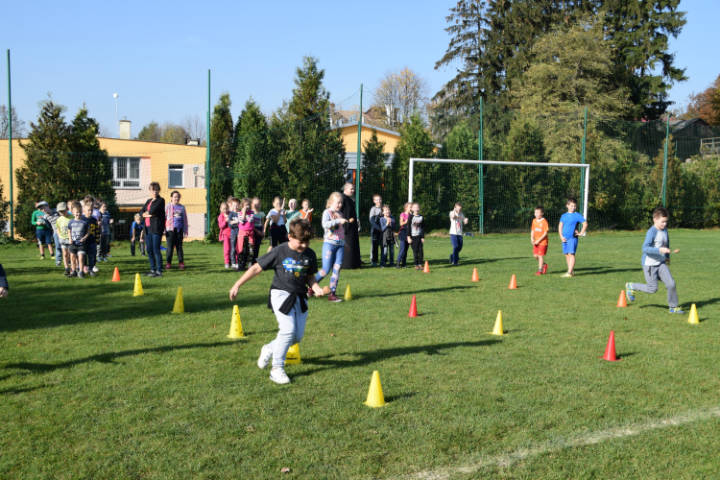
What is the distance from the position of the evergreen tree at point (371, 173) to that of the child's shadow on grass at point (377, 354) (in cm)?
1866

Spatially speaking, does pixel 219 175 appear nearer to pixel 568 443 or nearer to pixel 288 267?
pixel 288 267

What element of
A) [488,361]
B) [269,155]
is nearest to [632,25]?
[269,155]

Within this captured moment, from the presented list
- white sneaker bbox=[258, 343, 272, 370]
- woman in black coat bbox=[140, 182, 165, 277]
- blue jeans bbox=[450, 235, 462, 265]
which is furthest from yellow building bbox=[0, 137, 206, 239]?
white sneaker bbox=[258, 343, 272, 370]

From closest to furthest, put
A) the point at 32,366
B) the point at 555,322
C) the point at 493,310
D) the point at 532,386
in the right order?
the point at 532,386 → the point at 32,366 → the point at 555,322 → the point at 493,310

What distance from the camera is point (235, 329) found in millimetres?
7543

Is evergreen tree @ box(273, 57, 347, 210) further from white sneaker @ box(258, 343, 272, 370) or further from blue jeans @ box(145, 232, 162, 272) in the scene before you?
white sneaker @ box(258, 343, 272, 370)

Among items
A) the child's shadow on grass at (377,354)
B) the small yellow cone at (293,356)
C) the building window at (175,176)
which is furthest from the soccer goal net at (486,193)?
the small yellow cone at (293,356)

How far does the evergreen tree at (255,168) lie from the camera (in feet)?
80.8

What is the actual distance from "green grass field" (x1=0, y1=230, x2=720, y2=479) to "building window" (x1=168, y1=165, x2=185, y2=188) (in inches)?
906

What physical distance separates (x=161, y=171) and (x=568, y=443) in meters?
31.1

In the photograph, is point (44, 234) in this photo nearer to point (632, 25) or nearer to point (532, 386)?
point (532, 386)

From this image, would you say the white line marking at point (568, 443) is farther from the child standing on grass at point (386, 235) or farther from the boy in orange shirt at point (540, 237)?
the child standing on grass at point (386, 235)

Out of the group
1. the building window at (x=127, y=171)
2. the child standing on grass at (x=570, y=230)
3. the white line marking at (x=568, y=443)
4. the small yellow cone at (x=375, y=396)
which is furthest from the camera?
the building window at (x=127, y=171)

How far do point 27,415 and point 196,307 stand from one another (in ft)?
15.7
